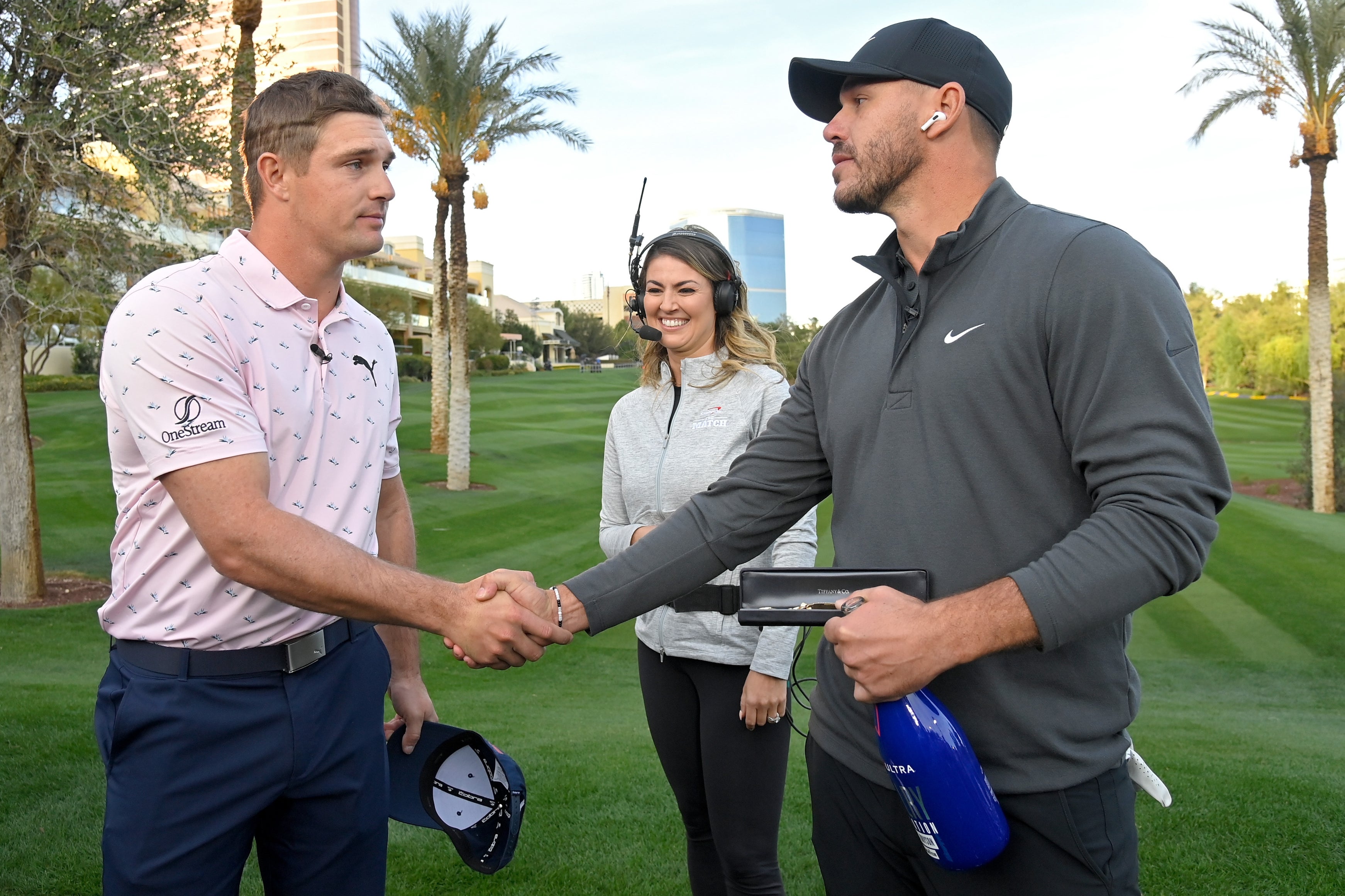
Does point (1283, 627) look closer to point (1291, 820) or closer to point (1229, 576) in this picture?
point (1229, 576)

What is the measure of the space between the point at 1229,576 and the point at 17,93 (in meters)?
17.0

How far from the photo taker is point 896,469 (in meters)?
2.09

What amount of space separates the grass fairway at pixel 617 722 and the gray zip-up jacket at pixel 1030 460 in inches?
99.1

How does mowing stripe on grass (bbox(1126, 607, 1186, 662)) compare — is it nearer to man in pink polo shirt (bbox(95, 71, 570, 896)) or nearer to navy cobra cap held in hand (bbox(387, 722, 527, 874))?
navy cobra cap held in hand (bbox(387, 722, 527, 874))

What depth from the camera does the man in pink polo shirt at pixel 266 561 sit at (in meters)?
2.29

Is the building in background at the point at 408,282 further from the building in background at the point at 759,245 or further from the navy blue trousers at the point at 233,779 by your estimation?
the navy blue trousers at the point at 233,779

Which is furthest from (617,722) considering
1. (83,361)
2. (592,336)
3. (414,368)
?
(592,336)

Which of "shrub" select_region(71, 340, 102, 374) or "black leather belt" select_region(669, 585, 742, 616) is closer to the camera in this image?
"black leather belt" select_region(669, 585, 742, 616)

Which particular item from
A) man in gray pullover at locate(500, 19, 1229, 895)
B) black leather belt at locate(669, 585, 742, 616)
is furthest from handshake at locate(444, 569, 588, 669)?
man in gray pullover at locate(500, 19, 1229, 895)

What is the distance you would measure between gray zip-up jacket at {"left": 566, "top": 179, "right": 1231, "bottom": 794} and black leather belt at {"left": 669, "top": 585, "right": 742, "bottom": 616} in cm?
79

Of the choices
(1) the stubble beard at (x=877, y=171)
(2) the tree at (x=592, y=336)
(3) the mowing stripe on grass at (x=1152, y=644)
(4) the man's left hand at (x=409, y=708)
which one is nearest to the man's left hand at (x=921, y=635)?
(1) the stubble beard at (x=877, y=171)

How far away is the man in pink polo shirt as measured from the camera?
229 centimetres

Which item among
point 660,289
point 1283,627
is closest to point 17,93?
point 660,289

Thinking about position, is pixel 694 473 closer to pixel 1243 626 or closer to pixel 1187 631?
pixel 1187 631
